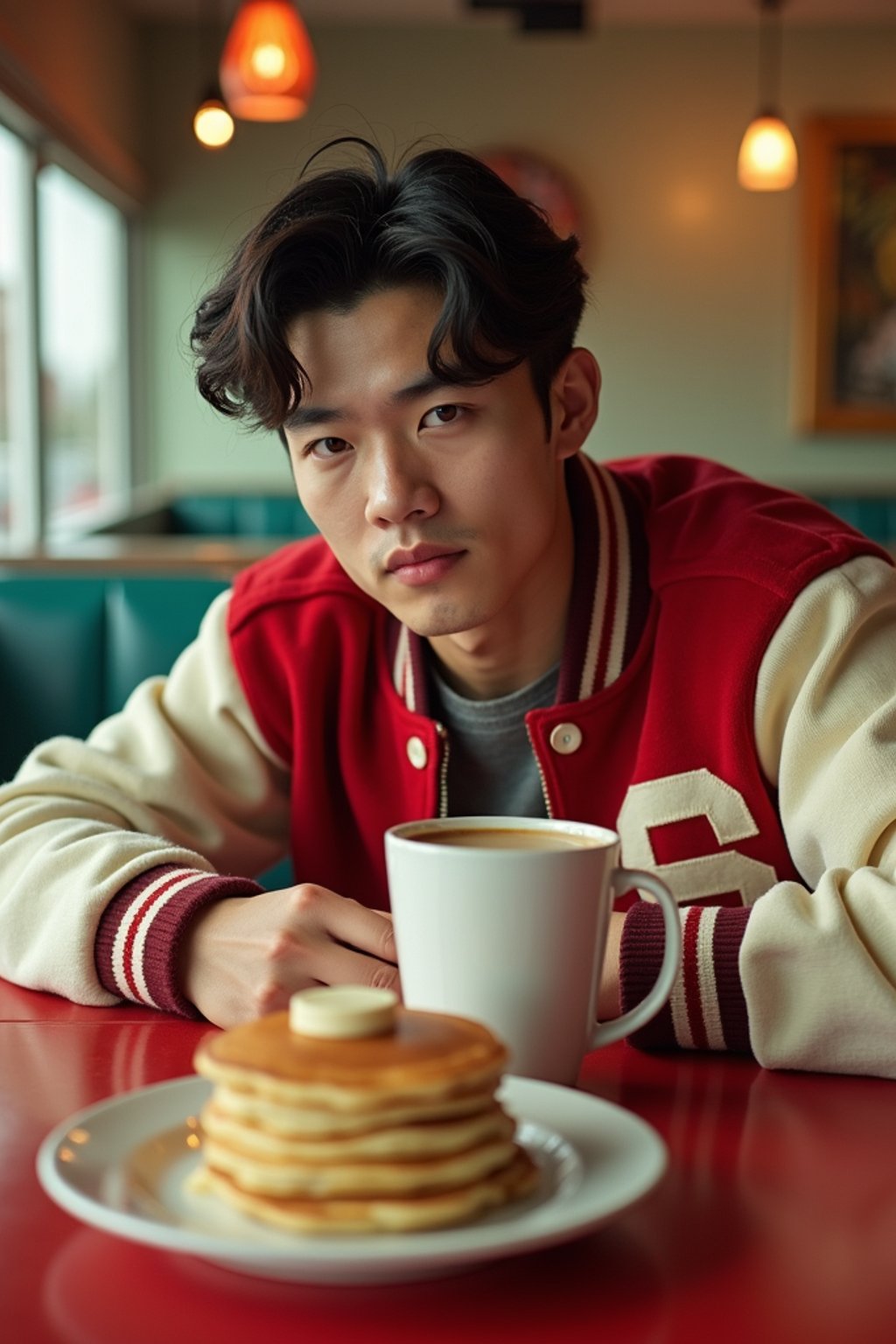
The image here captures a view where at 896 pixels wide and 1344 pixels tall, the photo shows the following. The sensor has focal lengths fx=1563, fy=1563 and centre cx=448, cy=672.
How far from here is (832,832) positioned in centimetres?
110

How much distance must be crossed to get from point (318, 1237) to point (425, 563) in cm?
71

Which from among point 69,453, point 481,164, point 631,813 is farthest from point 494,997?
point 69,453

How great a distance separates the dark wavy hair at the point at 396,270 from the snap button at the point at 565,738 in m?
0.27

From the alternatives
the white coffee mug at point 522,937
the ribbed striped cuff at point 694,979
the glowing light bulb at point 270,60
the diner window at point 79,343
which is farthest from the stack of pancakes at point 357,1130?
the diner window at point 79,343

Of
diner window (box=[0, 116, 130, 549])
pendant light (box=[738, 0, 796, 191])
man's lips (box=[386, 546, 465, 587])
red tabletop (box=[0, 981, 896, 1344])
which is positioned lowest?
red tabletop (box=[0, 981, 896, 1344])

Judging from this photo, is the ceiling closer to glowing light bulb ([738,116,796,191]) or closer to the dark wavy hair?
glowing light bulb ([738,116,796,191])

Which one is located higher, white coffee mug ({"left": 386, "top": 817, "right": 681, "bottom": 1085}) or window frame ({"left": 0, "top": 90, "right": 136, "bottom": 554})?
window frame ({"left": 0, "top": 90, "right": 136, "bottom": 554})

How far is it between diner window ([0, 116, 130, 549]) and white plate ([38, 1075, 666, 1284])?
14.9 feet

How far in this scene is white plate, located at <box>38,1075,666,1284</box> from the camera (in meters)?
0.50

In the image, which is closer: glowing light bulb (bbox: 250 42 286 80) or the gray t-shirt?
the gray t-shirt

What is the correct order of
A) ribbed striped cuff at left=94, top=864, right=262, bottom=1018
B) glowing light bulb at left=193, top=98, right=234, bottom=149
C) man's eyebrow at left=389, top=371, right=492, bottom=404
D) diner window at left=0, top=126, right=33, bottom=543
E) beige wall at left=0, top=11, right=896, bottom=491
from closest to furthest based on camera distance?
ribbed striped cuff at left=94, top=864, right=262, bottom=1018, man's eyebrow at left=389, top=371, right=492, bottom=404, glowing light bulb at left=193, top=98, right=234, bottom=149, diner window at left=0, top=126, right=33, bottom=543, beige wall at left=0, top=11, right=896, bottom=491

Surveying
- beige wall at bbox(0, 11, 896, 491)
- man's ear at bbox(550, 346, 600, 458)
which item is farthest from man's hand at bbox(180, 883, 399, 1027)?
beige wall at bbox(0, 11, 896, 491)

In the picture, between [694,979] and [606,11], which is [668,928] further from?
[606,11]

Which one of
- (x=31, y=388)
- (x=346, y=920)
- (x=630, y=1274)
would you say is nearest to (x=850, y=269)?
(x=31, y=388)
